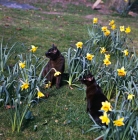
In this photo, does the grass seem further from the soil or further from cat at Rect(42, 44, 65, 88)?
the soil

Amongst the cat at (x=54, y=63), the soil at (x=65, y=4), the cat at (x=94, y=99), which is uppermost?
the soil at (x=65, y=4)

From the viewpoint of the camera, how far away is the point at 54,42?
8.67 metres

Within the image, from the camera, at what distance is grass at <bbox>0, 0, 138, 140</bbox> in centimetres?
430

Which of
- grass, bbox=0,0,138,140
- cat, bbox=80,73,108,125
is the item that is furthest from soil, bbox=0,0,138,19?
Answer: cat, bbox=80,73,108,125

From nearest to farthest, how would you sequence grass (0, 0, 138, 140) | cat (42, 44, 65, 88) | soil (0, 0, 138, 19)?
grass (0, 0, 138, 140) → cat (42, 44, 65, 88) → soil (0, 0, 138, 19)

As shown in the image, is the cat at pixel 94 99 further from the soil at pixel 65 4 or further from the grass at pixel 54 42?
the soil at pixel 65 4

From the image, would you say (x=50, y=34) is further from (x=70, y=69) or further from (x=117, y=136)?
(x=117, y=136)

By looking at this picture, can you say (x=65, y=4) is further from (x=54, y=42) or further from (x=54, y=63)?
(x=54, y=63)

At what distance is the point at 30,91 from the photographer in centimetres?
461

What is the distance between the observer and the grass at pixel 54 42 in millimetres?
4305

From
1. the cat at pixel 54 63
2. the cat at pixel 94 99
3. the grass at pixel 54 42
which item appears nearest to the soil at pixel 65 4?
the grass at pixel 54 42

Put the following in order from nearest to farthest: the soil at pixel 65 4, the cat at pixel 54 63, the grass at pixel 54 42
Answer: the grass at pixel 54 42, the cat at pixel 54 63, the soil at pixel 65 4

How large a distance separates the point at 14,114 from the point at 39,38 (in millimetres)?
4988

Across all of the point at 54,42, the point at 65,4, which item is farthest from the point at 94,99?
the point at 65,4
